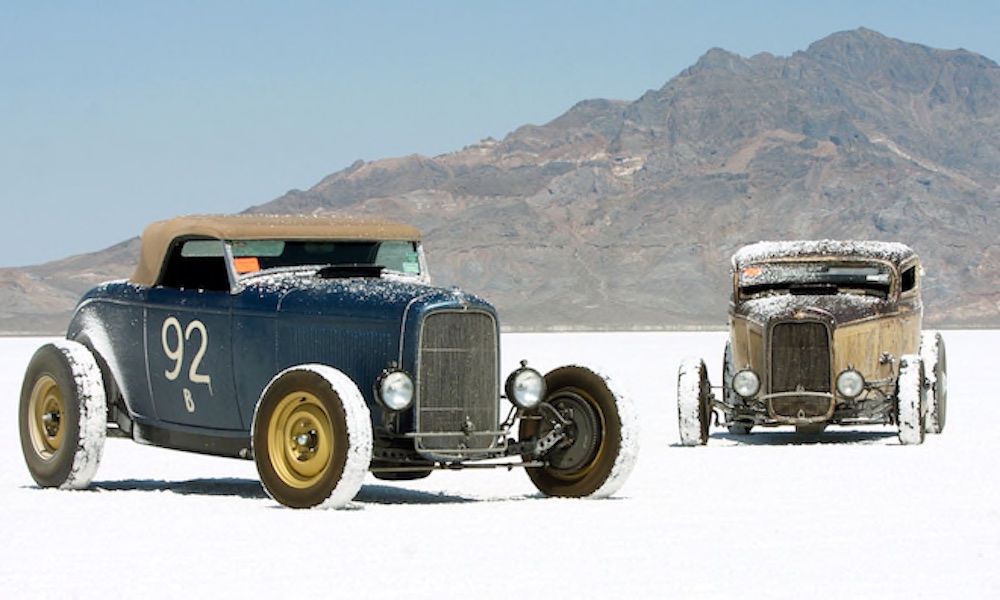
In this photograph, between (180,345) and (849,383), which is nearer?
(180,345)

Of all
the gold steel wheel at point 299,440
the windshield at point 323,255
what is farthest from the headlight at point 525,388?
the windshield at point 323,255

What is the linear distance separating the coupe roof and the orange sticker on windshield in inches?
367

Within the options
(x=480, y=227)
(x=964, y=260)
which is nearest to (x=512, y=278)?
(x=480, y=227)

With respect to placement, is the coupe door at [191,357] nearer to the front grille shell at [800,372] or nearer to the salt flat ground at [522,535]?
the salt flat ground at [522,535]

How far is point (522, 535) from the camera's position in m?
10.4

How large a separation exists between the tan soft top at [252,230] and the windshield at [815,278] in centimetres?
813

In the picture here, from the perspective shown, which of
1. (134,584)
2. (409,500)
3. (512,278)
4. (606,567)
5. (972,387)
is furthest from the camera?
(512,278)

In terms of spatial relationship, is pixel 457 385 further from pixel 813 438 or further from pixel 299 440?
pixel 813 438

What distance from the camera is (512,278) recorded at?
166m

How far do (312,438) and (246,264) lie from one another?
2073mm

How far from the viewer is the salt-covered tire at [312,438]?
11047mm

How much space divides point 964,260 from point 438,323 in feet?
539

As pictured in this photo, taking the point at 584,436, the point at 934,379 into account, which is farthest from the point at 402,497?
the point at 934,379

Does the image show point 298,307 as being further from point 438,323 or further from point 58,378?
point 58,378
